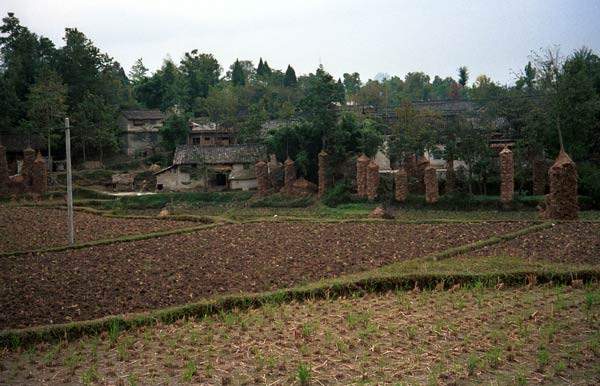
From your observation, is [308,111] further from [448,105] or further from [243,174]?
[448,105]

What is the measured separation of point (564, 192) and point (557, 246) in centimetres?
768

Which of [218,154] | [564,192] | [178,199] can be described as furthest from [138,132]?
[564,192]

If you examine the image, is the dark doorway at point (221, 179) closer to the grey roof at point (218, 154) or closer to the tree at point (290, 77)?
the grey roof at point (218, 154)

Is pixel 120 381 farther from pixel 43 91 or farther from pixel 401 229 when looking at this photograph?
pixel 43 91

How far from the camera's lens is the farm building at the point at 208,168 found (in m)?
43.1

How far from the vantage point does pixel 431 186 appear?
33.3m

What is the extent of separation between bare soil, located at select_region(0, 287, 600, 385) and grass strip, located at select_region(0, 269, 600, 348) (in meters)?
0.41

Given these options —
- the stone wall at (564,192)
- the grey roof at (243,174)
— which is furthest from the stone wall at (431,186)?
the grey roof at (243,174)

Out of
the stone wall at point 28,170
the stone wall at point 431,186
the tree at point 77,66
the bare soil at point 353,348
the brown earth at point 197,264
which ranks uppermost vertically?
the tree at point 77,66

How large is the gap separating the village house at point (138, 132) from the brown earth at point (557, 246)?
41.4 m

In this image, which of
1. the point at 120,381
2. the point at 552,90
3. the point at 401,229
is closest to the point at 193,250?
the point at 401,229

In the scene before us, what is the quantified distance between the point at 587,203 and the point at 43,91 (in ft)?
123

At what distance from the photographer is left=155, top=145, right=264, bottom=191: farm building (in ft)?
141

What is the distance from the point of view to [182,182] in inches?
1727
